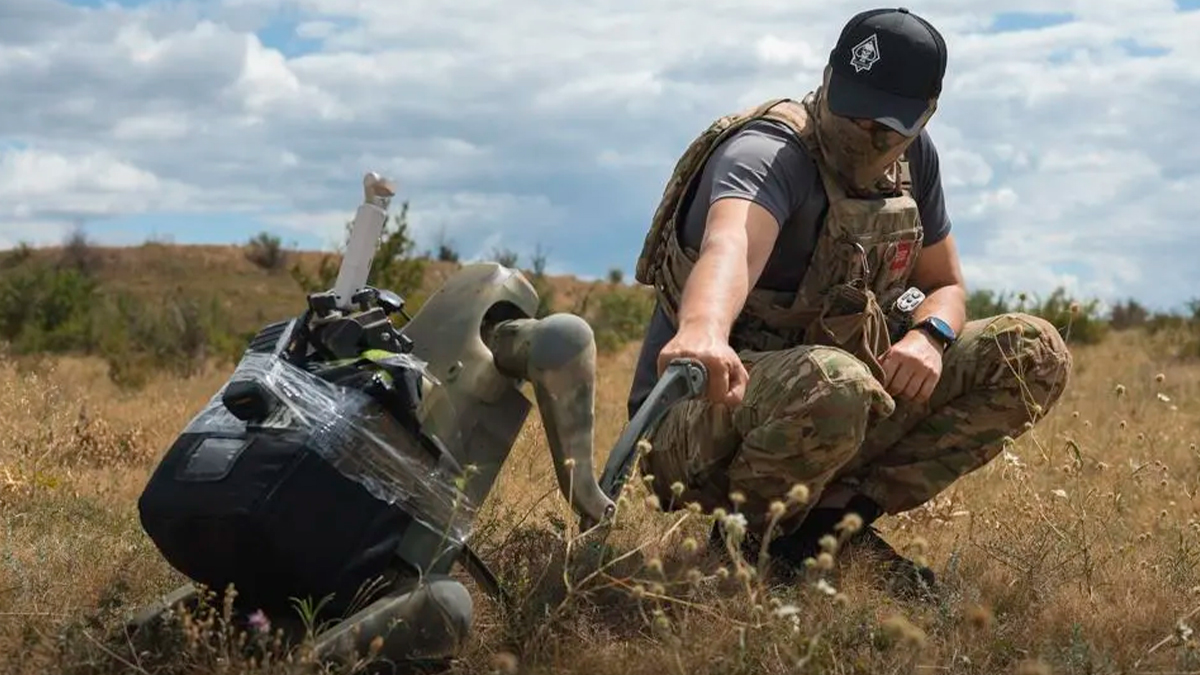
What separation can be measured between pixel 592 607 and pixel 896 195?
1522 millimetres

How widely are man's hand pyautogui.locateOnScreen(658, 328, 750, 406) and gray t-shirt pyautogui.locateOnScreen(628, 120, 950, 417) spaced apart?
0.70m

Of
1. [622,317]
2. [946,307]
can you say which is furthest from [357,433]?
[622,317]

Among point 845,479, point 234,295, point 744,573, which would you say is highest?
point 744,573

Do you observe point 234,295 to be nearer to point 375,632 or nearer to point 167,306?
point 167,306

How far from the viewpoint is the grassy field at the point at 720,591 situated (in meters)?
3.37

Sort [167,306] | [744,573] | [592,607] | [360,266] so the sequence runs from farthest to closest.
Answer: [167,306] < [592,607] < [360,266] < [744,573]

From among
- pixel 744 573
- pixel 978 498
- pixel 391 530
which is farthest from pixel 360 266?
pixel 978 498

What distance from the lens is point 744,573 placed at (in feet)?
8.93

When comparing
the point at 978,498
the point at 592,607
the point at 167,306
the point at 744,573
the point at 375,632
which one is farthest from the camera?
the point at 167,306

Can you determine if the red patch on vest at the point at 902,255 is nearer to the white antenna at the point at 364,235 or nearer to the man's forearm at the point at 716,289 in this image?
the man's forearm at the point at 716,289

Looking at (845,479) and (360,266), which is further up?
(360,266)

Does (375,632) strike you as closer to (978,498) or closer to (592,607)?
(592,607)

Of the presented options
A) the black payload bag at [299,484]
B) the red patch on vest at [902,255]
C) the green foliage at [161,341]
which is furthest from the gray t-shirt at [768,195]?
the green foliage at [161,341]

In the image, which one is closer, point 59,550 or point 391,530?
point 391,530
